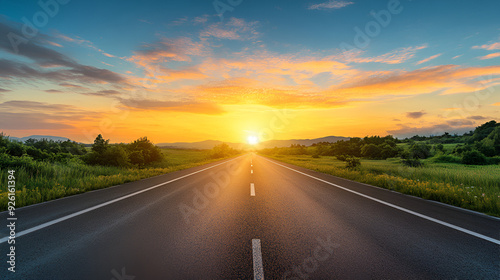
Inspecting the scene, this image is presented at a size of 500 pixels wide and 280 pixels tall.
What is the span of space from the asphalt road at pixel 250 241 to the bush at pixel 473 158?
2736 centimetres

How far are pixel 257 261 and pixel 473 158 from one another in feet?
112

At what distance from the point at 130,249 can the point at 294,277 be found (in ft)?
8.43

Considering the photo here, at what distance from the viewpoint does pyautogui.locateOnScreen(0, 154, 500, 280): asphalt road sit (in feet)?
9.62

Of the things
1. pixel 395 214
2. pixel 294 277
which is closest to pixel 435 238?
pixel 395 214

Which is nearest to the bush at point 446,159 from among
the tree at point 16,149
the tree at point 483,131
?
the tree at point 483,131

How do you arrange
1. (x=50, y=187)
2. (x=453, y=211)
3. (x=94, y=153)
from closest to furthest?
(x=453, y=211), (x=50, y=187), (x=94, y=153)

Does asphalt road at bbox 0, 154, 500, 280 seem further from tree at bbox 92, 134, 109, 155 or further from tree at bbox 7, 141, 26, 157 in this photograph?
tree at bbox 92, 134, 109, 155

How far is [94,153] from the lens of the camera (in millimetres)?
18906

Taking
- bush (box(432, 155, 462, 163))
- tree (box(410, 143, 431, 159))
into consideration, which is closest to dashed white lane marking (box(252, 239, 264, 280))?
bush (box(432, 155, 462, 163))

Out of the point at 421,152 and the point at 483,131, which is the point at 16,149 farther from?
the point at 483,131

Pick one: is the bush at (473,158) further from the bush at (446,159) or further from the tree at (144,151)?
the tree at (144,151)

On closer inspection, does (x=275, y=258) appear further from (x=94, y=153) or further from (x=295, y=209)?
(x=94, y=153)

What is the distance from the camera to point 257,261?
3.17 meters

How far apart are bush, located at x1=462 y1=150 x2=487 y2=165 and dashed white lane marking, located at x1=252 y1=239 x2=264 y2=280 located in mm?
33387
